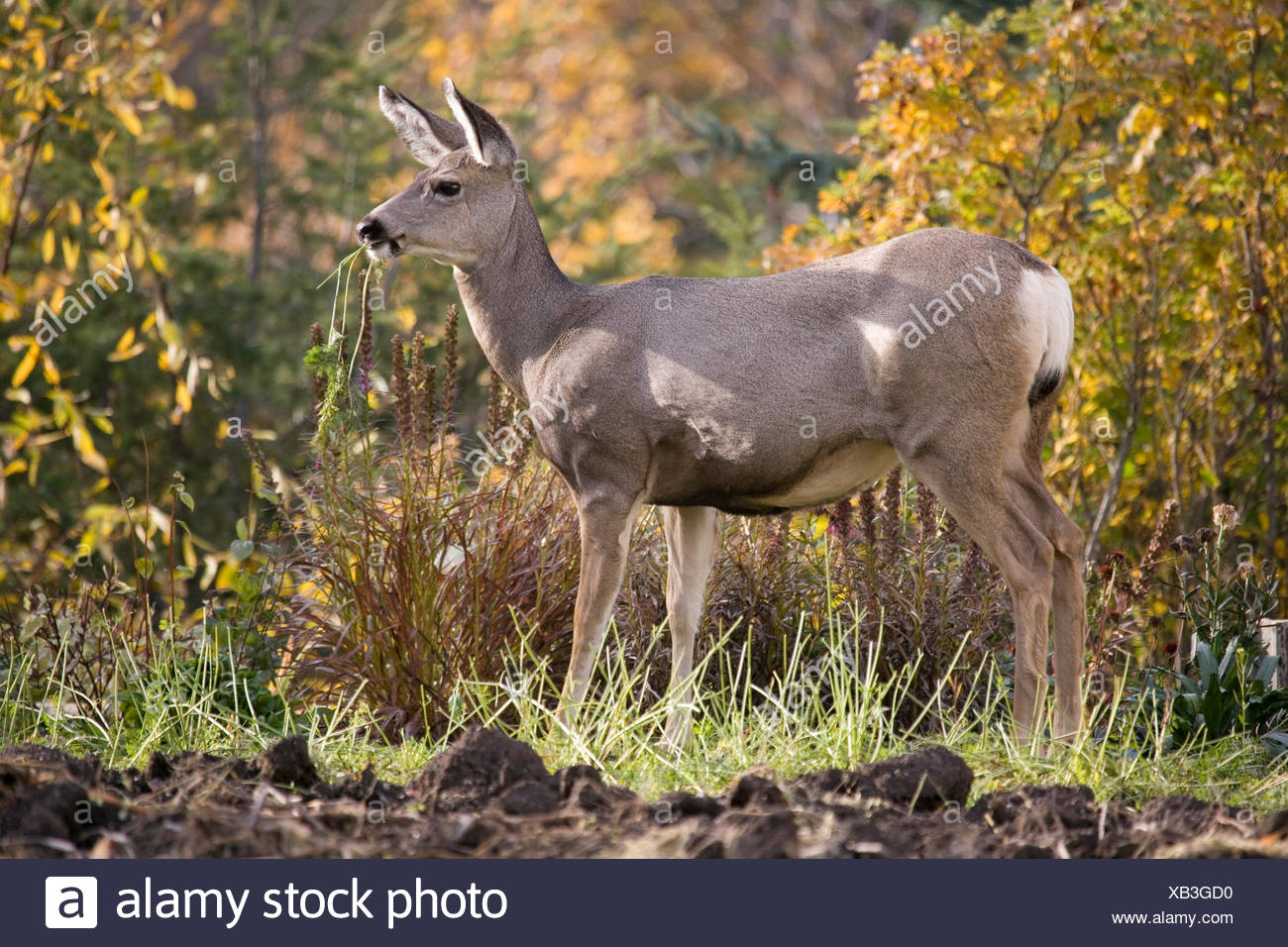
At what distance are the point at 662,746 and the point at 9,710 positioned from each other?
2.70 metres

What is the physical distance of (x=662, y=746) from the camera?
4.56 meters

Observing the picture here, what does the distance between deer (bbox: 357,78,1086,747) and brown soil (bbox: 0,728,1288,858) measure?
3.09 feet

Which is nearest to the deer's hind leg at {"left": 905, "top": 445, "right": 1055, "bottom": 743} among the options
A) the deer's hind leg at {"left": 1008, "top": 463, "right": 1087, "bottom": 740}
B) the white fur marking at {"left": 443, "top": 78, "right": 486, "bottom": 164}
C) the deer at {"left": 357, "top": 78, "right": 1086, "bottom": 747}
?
the deer at {"left": 357, "top": 78, "right": 1086, "bottom": 747}

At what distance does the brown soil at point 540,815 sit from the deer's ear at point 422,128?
8.06 feet

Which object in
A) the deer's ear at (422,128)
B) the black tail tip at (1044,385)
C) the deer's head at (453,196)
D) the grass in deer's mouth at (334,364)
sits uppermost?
the deer's ear at (422,128)

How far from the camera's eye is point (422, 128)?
5.33m

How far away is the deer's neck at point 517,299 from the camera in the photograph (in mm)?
5234

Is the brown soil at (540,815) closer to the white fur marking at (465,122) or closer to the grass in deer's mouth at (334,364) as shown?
the grass in deer's mouth at (334,364)

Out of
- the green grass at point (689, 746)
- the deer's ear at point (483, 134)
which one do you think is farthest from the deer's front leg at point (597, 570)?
the deer's ear at point (483, 134)

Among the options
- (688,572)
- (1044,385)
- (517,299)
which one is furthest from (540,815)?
(1044,385)

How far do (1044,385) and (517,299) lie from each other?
76.2 inches

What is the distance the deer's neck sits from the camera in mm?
5234

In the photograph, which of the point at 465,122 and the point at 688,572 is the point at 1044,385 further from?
the point at 465,122
